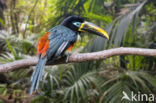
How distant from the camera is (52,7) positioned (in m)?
1.58

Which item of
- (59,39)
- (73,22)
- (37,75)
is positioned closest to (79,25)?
(73,22)

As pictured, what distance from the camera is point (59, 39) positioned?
4.83 ft

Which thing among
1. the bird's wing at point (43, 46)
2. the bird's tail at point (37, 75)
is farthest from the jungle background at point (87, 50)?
the bird's tail at point (37, 75)

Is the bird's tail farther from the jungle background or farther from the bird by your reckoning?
the jungle background

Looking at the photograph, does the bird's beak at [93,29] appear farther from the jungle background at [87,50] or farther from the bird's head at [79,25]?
the jungle background at [87,50]

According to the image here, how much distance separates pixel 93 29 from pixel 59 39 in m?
0.34

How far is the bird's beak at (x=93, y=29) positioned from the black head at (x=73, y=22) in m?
0.04

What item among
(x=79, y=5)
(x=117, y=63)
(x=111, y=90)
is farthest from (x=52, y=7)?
(x=117, y=63)

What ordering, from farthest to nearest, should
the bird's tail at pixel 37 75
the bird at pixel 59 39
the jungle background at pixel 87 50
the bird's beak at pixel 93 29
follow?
the jungle background at pixel 87 50, the bird's beak at pixel 93 29, the bird at pixel 59 39, the bird's tail at pixel 37 75

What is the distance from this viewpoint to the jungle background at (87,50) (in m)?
1.67

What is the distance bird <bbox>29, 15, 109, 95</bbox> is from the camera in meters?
1.30

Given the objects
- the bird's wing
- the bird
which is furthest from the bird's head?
the bird's wing

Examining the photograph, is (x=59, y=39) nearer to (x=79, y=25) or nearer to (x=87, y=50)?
(x=79, y=25)

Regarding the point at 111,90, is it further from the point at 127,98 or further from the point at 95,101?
the point at 95,101
